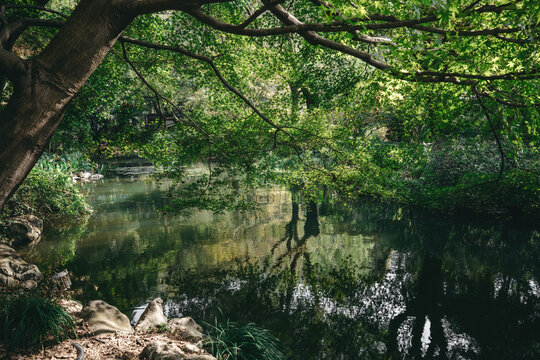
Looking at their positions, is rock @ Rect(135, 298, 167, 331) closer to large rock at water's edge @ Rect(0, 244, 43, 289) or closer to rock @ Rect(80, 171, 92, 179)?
large rock at water's edge @ Rect(0, 244, 43, 289)

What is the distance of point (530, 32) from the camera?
2754 millimetres

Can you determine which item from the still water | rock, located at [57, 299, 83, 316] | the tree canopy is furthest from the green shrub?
rock, located at [57, 299, 83, 316]

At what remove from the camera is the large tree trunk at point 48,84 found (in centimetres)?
237

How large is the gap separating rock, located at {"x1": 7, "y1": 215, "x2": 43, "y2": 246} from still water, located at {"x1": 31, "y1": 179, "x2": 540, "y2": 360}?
401 millimetres

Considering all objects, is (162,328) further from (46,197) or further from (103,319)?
(46,197)

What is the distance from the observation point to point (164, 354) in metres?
3.41

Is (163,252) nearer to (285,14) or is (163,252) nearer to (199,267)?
(199,267)

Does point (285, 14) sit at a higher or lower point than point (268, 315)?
higher

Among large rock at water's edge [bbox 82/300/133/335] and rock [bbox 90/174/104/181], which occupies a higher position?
rock [bbox 90/174/104/181]

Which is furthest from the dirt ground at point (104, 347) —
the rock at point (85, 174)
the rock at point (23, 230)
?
the rock at point (85, 174)

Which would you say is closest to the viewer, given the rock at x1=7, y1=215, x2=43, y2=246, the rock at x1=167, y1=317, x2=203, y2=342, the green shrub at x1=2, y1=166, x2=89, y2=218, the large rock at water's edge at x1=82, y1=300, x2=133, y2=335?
the large rock at water's edge at x1=82, y1=300, x2=133, y2=335

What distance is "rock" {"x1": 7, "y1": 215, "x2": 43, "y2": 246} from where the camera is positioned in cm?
982

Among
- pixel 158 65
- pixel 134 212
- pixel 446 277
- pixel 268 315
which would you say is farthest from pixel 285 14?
pixel 134 212

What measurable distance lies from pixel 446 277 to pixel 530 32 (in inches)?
274
